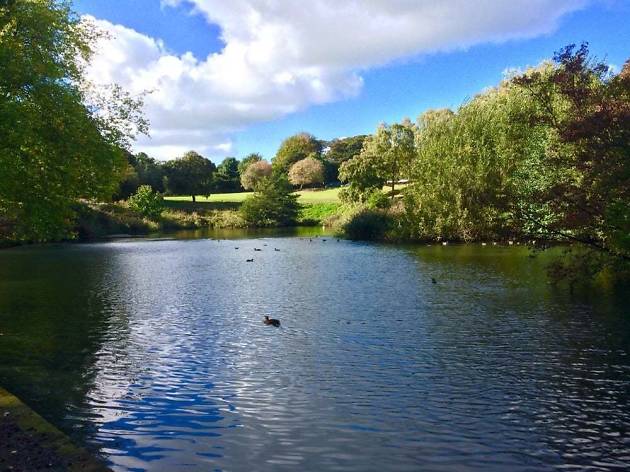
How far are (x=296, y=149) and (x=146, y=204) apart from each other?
73.0 metres

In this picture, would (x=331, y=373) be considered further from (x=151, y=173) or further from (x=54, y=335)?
(x=151, y=173)

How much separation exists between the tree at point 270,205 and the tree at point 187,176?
2199 centimetres

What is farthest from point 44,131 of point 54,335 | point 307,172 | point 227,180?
point 227,180

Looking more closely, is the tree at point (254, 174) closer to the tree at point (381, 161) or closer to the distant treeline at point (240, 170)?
the distant treeline at point (240, 170)

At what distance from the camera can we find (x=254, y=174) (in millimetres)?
136500

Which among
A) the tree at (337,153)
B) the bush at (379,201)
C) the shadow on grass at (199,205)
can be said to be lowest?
the bush at (379,201)

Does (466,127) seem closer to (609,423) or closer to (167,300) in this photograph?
(167,300)

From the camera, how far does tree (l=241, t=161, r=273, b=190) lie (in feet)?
442

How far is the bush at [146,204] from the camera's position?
293 feet

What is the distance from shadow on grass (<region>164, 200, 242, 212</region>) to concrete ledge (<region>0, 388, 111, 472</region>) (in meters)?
98.0

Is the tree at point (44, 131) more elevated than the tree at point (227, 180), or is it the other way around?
the tree at point (227, 180)

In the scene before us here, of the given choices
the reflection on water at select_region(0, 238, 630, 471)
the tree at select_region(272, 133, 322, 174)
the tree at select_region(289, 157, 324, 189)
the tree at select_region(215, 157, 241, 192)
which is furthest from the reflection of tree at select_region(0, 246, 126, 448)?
the tree at select_region(272, 133, 322, 174)

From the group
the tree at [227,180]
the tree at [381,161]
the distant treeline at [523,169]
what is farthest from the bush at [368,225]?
the tree at [227,180]

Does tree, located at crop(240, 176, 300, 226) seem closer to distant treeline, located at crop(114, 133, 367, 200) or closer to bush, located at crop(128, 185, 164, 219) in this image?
distant treeline, located at crop(114, 133, 367, 200)
